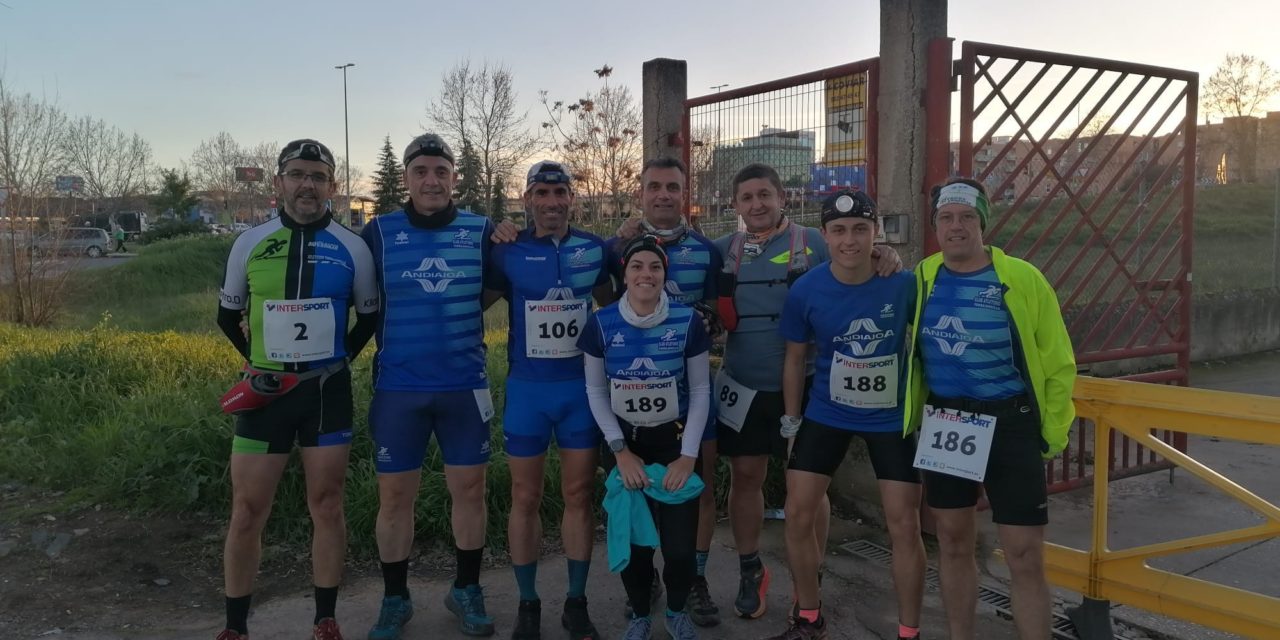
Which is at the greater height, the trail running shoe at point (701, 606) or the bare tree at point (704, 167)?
the bare tree at point (704, 167)

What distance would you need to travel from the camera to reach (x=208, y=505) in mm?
5184

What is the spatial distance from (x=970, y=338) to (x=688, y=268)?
1.32 meters

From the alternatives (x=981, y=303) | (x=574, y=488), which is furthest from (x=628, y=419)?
(x=981, y=303)

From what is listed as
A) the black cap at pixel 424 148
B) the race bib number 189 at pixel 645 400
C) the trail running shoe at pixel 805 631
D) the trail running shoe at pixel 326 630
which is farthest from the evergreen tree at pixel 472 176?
the trail running shoe at pixel 805 631

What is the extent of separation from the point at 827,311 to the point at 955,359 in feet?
1.81

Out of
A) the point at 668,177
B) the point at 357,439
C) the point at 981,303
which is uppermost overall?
the point at 668,177

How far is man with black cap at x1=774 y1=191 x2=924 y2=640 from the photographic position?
3439mm

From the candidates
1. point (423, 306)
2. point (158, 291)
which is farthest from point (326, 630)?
point (158, 291)

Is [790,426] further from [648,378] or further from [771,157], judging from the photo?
[771,157]

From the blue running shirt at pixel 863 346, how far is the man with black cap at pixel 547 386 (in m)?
1.03

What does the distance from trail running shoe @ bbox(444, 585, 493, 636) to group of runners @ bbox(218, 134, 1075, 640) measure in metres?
0.01

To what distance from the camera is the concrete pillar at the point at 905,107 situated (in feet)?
15.4

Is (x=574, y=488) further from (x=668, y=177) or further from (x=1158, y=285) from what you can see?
(x=1158, y=285)

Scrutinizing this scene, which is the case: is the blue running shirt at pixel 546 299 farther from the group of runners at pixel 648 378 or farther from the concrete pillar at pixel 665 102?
the concrete pillar at pixel 665 102
